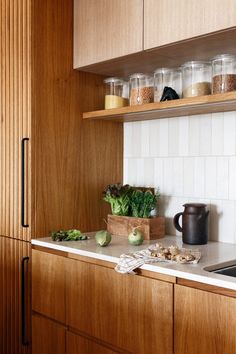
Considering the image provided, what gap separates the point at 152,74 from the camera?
245cm

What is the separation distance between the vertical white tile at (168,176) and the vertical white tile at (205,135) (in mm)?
218

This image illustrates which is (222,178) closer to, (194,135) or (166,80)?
(194,135)

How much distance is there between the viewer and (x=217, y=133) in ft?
7.32

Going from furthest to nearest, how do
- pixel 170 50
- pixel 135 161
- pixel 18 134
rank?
1. pixel 135 161
2. pixel 18 134
3. pixel 170 50

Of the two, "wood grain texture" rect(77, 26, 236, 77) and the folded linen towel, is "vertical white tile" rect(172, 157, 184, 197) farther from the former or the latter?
the folded linen towel

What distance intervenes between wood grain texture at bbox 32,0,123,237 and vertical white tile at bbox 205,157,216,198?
2.04ft

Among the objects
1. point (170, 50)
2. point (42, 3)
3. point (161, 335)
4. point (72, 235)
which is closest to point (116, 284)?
point (161, 335)

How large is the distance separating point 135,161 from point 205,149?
499 millimetres

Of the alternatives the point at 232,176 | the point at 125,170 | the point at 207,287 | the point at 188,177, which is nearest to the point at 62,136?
the point at 125,170

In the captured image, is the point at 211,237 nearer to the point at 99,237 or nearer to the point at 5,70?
the point at 99,237

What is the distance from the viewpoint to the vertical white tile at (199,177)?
2314 mm

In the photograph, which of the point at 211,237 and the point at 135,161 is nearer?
the point at 211,237

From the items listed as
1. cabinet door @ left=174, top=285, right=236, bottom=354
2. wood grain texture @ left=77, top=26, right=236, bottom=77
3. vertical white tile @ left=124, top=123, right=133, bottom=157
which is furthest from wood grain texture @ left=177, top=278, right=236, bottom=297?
vertical white tile @ left=124, top=123, right=133, bottom=157

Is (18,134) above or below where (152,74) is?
below
